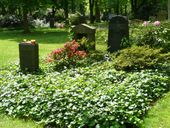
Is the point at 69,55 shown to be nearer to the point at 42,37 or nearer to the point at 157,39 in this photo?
the point at 157,39

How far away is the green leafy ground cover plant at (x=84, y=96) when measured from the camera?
7402 mm

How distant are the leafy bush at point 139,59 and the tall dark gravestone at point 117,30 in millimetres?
2688

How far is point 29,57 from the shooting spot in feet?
38.8

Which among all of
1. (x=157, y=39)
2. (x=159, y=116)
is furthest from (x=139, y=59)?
(x=159, y=116)

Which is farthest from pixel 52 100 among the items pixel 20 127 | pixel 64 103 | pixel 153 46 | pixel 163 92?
pixel 153 46

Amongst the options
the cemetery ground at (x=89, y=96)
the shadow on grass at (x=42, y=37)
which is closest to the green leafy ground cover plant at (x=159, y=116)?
the cemetery ground at (x=89, y=96)

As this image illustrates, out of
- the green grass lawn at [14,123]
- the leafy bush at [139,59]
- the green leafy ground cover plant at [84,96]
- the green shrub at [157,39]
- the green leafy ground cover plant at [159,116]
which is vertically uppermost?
the green shrub at [157,39]

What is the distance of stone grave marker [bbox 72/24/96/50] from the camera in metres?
15.1

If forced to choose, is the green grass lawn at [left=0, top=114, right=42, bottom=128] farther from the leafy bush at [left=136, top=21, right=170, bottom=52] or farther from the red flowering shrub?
the leafy bush at [left=136, top=21, right=170, bottom=52]

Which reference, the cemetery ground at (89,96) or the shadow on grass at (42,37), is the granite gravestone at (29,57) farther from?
the shadow on grass at (42,37)

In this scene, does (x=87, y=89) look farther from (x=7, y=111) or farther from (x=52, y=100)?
(x=7, y=111)

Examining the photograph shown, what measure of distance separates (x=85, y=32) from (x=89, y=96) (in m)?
7.33

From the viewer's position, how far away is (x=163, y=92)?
31.9 ft

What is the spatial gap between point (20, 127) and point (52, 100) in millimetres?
1015
